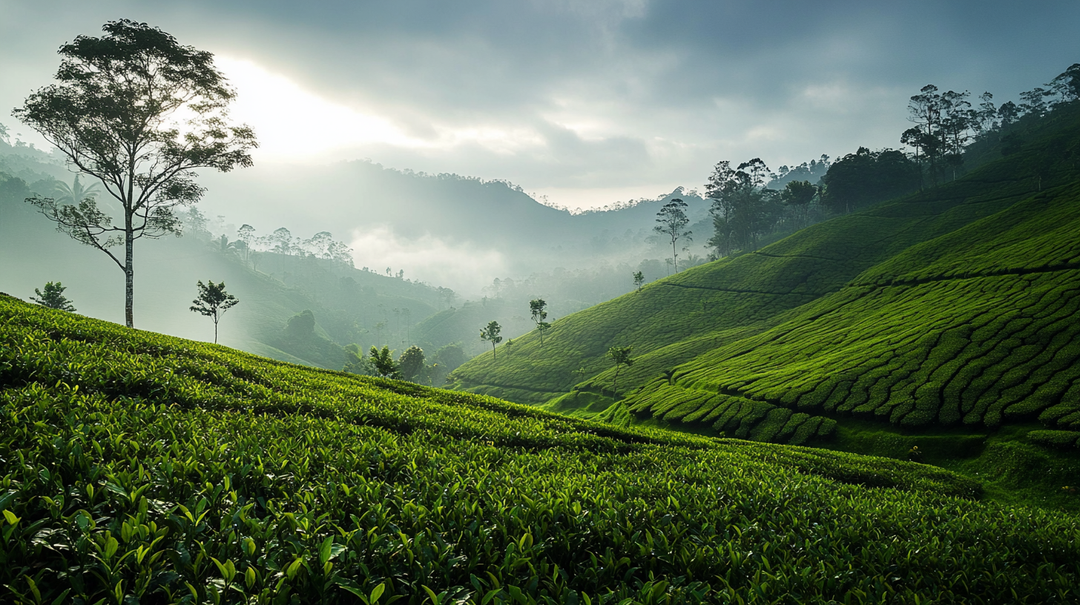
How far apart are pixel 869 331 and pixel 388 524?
4802 cm

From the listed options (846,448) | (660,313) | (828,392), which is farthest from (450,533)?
(660,313)

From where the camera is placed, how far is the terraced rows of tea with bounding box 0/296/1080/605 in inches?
110

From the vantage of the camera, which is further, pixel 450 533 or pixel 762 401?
pixel 762 401

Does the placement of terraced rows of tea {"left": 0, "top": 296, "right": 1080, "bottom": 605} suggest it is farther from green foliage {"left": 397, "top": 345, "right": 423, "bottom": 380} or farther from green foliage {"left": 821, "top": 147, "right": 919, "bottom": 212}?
green foliage {"left": 821, "top": 147, "right": 919, "bottom": 212}

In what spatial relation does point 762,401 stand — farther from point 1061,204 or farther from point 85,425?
point 1061,204

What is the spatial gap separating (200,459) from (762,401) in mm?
33328

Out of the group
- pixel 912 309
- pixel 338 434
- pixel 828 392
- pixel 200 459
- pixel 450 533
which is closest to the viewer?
pixel 450 533

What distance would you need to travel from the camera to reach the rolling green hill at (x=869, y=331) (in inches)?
979

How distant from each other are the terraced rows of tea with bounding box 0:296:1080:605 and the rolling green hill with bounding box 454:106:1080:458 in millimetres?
21257

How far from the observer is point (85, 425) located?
15.7 feet

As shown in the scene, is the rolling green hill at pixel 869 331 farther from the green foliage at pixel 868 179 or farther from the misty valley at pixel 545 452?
the green foliage at pixel 868 179

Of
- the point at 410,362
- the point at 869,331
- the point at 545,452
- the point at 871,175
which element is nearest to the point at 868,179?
the point at 871,175

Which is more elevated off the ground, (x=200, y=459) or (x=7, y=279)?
(x=7, y=279)

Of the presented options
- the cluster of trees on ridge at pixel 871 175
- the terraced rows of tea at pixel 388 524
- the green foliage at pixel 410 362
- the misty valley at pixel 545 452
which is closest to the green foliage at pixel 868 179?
the cluster of trees on ridge at pixel 871 175
